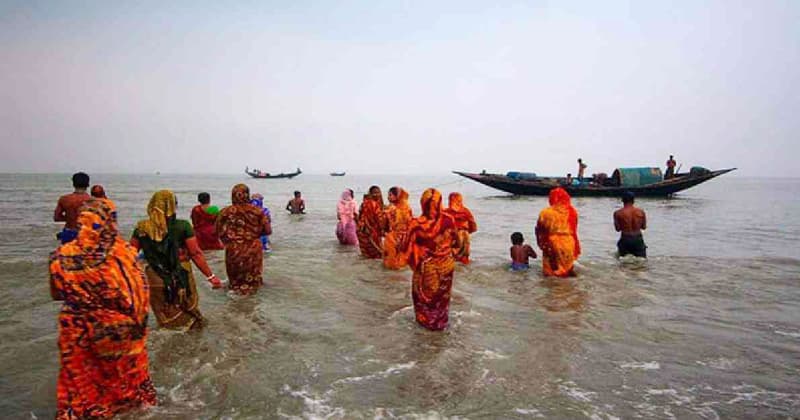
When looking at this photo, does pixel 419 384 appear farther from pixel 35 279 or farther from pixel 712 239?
pixel 712 239

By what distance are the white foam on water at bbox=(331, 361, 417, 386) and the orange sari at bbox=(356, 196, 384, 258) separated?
5705mm

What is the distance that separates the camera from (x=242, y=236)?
21.4ft

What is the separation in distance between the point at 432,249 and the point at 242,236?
2.96 m

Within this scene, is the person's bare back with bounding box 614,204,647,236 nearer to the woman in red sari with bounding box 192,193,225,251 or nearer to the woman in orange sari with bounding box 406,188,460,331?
the woman in orange sari with bounding box 406,188,460,331

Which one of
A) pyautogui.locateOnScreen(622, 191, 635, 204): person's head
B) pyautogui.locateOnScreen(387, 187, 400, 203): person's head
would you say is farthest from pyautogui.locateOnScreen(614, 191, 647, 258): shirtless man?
pyautogui.locateOnScreen(387, 187, 400, 203): person's head

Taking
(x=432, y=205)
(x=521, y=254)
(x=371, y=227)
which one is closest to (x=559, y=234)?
(x=521, y=254)

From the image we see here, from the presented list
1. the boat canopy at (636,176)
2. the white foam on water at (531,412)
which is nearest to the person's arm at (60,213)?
the white foam on water at (531,412)

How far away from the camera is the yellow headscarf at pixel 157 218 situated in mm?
4352

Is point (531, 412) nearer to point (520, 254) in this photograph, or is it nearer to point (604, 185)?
point (520, 254)

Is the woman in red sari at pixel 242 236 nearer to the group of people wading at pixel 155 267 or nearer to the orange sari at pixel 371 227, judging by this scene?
the group of people wading at pixel 155 267

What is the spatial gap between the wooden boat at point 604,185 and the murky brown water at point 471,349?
22.4 m

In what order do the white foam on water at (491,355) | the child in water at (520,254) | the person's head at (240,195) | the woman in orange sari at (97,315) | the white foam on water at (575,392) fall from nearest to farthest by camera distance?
the woman in orange sari at (97,315), the white foam on water at (575,392), the white foam on water at (491,355), the person's head at (240,195), the child in water at (520,254)

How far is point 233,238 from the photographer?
6.53 metres

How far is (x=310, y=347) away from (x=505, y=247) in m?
8.79
